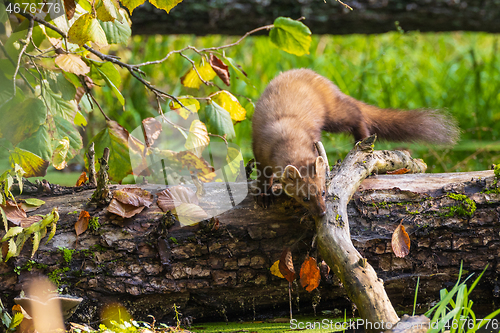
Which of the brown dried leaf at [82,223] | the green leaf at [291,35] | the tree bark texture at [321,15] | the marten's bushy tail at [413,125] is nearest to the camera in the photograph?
the brown dried leaf at [82,223]

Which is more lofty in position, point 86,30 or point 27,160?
point 86,30

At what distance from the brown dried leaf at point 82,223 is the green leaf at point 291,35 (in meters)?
1.19

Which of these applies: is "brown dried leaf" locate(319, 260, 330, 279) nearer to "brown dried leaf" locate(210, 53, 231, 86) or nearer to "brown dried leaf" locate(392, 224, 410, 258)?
"brown dried leaf" locate(392, 224, 410, 258)

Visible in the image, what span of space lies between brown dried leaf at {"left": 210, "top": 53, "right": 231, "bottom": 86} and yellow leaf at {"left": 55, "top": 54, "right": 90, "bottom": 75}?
653 mm

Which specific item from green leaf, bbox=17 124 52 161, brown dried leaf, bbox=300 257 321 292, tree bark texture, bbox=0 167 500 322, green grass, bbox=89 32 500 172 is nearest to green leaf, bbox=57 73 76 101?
green leaf, bbox=17 124 52 161

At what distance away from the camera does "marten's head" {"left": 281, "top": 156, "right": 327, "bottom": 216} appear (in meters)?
1.61

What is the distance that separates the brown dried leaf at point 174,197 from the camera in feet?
5.42

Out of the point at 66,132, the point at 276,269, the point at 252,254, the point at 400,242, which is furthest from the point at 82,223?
the point at 400,242

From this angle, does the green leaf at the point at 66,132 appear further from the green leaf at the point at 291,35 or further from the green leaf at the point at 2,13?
the green leaf at the point at 291,35

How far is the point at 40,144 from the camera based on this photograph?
1.56m

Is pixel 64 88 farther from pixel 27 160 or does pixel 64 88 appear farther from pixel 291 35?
pixel 291 35

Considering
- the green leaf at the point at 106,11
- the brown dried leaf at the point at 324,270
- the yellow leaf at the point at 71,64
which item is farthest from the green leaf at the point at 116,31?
the brown dried leaf at the point at 324,270

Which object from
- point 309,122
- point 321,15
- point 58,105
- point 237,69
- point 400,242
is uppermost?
point 321,15

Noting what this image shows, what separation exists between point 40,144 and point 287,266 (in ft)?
3.41
